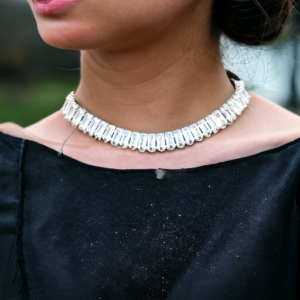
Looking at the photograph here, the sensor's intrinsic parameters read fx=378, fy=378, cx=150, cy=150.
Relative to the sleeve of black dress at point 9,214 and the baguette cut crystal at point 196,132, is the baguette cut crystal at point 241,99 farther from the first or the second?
the sleeve of black dress at point 9,214

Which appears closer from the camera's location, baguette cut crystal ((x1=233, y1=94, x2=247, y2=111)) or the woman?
the woman

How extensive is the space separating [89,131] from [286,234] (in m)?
0.52

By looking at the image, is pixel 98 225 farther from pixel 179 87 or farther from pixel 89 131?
pixel 179 87

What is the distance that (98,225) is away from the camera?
816mm

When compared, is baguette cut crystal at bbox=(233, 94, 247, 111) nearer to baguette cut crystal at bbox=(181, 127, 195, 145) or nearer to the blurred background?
baguette cut crystal at bbox=(181, 127, 195, 145)

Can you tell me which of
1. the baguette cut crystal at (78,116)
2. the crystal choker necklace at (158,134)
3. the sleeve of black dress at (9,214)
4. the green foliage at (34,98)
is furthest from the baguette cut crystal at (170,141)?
the green foliage at (34,98)

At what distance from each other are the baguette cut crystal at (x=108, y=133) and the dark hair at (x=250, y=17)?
380 millimetres

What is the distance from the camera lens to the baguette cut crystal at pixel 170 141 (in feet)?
2.98

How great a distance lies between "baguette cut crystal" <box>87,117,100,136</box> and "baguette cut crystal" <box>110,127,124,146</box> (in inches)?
2.1

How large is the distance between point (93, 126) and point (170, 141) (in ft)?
0.65

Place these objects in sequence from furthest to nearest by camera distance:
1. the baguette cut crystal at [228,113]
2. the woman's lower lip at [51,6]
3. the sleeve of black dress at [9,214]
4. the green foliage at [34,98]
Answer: the green foliage at [34,98] → the baguette cut crystal at [228,113] → the sleeve of black dress at [9,214] → the woman's lower lip at [51,6]

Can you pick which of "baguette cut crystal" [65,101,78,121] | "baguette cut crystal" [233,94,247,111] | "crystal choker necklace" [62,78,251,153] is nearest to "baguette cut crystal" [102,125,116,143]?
"crystal choker necklace" [62,78,251,153]


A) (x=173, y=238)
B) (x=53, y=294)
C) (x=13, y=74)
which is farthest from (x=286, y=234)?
(x=13, y=74)

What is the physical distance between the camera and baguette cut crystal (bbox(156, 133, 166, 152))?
907 mm
